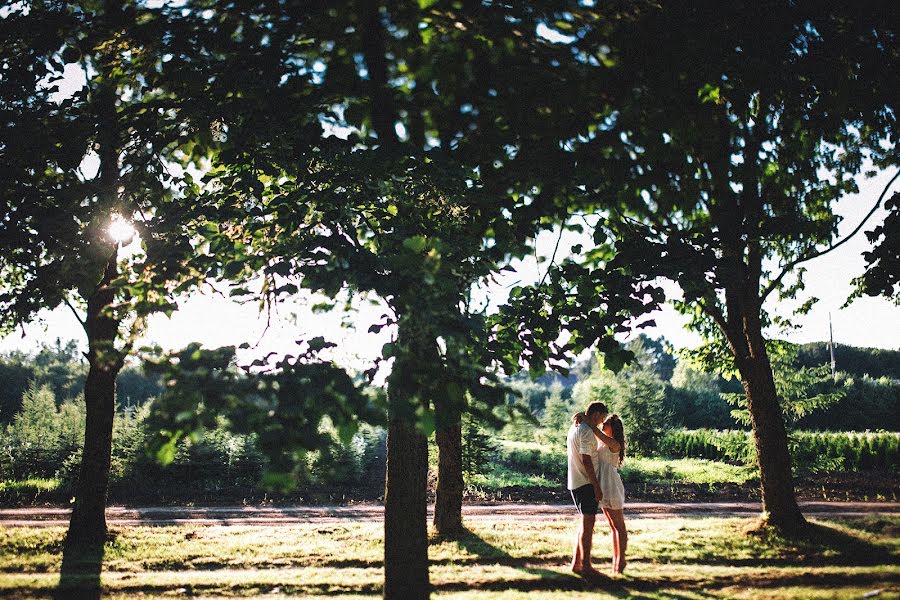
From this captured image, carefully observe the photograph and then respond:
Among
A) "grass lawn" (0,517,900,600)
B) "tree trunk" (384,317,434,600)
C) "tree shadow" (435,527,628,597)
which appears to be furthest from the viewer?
"grass lawn" (0,517,900,600)

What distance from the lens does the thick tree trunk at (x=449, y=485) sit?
996 cm

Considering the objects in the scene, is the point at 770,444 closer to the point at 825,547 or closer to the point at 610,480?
the point at 825,547

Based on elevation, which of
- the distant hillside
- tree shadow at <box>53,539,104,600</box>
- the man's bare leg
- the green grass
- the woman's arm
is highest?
the distant hillside

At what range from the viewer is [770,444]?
9.93 meters

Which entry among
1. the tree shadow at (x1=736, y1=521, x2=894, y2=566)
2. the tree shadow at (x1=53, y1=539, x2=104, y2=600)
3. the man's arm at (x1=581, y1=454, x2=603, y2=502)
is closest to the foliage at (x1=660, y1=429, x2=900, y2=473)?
the tree shadow at (x1=736, y1=521, x2=894, y2=566)

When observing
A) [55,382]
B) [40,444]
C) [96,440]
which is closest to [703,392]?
[40,444]

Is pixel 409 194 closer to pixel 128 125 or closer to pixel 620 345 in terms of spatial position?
pixel 620 345

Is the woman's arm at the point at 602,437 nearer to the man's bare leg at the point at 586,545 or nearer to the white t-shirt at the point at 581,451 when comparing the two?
the white t-shirt at the point at 581,451

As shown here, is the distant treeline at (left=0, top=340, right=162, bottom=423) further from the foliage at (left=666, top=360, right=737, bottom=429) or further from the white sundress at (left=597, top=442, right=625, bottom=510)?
the white sundress at (left=597, top=442, right=625, bottom=510)

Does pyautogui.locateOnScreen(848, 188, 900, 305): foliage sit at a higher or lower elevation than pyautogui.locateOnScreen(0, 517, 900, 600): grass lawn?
higher

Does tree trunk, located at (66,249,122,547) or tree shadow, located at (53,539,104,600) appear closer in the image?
tree shadow, located at (53,539,104,600)

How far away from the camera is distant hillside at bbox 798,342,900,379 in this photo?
49.1m

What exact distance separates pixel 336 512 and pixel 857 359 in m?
54.6

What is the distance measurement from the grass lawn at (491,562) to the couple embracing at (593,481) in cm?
32
